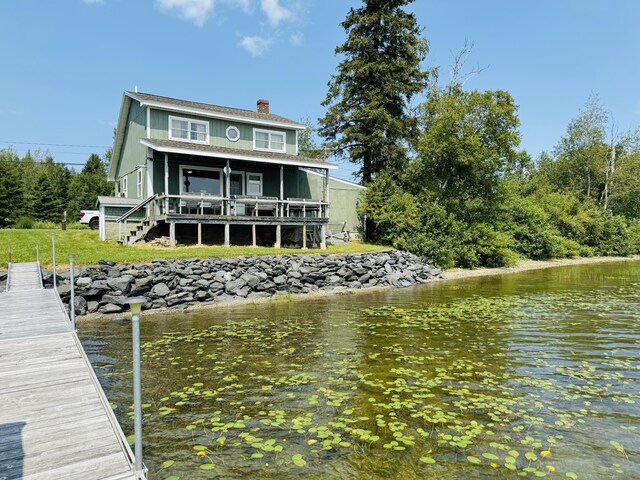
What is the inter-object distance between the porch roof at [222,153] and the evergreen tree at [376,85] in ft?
16.9

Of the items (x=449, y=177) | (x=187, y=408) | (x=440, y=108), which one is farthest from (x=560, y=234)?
(x=187, y=408)

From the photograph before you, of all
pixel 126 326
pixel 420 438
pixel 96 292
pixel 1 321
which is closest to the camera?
pixel 420 438

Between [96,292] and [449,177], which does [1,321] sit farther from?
[449,177]

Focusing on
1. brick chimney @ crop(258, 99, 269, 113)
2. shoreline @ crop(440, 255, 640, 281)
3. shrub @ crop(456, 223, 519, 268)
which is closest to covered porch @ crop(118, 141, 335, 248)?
brick chimney @ crop(258, 99, 269, 113)

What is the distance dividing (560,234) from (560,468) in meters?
37.3

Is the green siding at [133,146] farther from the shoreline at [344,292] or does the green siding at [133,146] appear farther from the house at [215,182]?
the shoreline at [344,292]

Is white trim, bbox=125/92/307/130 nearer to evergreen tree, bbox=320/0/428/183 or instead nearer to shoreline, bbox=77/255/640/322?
evergreen tree, bbox=320/0/428/183

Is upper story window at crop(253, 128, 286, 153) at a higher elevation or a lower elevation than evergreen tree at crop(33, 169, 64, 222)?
higher

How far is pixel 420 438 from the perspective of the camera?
4.72 m

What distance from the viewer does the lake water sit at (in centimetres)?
428

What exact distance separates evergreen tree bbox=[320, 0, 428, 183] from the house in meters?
3.17

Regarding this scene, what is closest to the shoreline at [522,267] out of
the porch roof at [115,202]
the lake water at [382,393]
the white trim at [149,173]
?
the lake water at [382,393]

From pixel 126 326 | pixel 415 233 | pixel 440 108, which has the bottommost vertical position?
pixel 126 326

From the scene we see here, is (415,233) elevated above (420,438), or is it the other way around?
(415,233)
